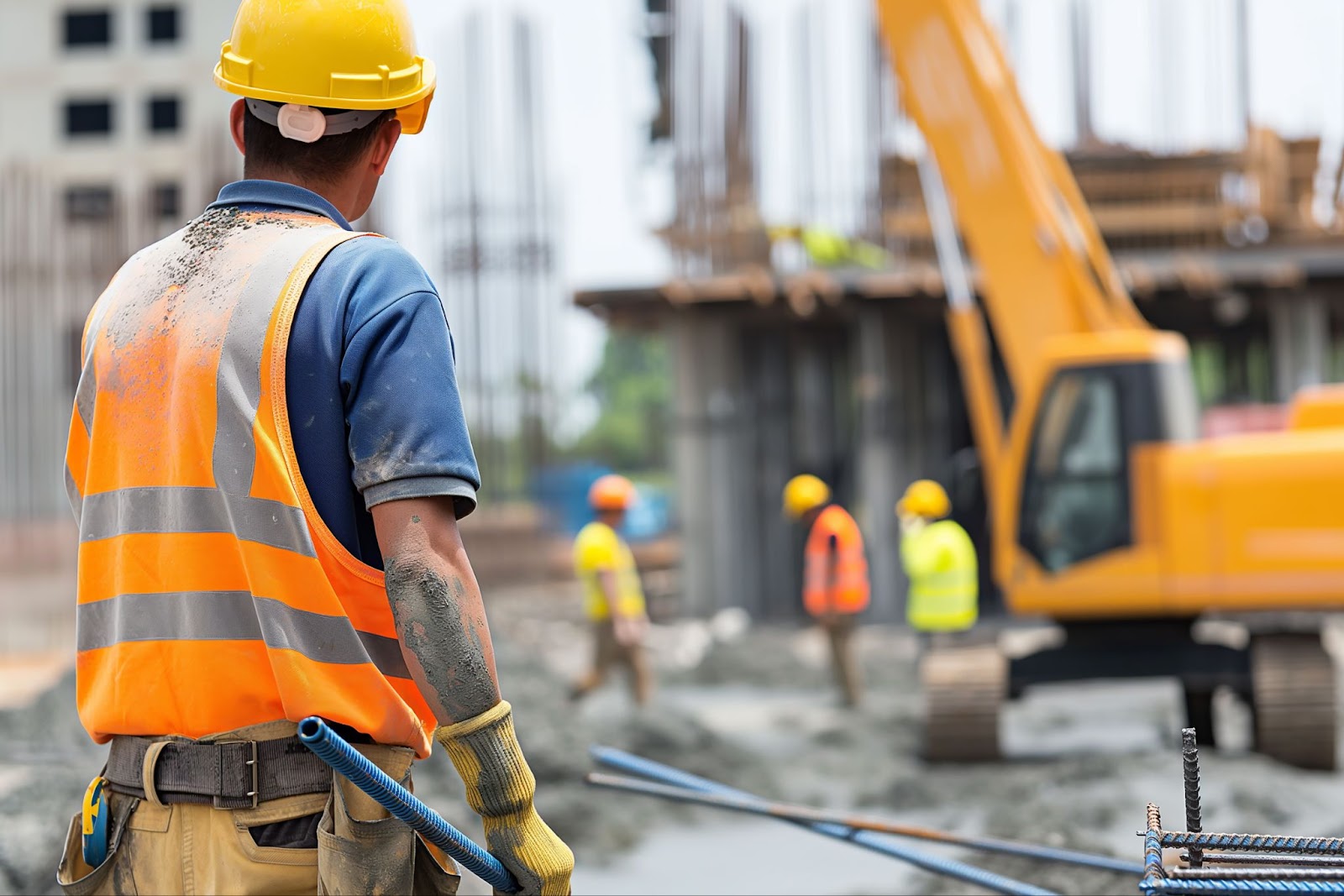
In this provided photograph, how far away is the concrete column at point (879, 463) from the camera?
59.3ft

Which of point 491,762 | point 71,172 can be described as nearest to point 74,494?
point 491,762

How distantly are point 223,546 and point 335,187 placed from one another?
60cm

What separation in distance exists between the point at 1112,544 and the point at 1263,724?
1429mm

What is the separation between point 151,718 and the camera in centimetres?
211

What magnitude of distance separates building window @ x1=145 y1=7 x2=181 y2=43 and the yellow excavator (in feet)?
74.4

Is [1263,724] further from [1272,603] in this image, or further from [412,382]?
[412,382]

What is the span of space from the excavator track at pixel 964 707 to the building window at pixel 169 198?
16.6m

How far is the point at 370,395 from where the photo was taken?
2031 mm

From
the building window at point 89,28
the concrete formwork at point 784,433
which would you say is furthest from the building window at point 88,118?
the concrete formwork at point 784,433

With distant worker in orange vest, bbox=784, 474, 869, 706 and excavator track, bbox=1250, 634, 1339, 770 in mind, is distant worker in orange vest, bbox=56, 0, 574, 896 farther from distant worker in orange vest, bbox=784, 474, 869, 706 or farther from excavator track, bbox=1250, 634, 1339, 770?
distant worker in orange vest, bbox=784, 474, 869, 706

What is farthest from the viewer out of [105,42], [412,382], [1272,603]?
[105,42]

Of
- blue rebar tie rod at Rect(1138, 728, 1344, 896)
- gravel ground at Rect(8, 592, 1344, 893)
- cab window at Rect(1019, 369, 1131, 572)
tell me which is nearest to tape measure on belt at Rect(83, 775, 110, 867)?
blue rebar tie rod at Rect(1138, 728, 1344, 896)

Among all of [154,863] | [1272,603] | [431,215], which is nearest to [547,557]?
[431,215]

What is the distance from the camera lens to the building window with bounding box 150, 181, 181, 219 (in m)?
23.9
